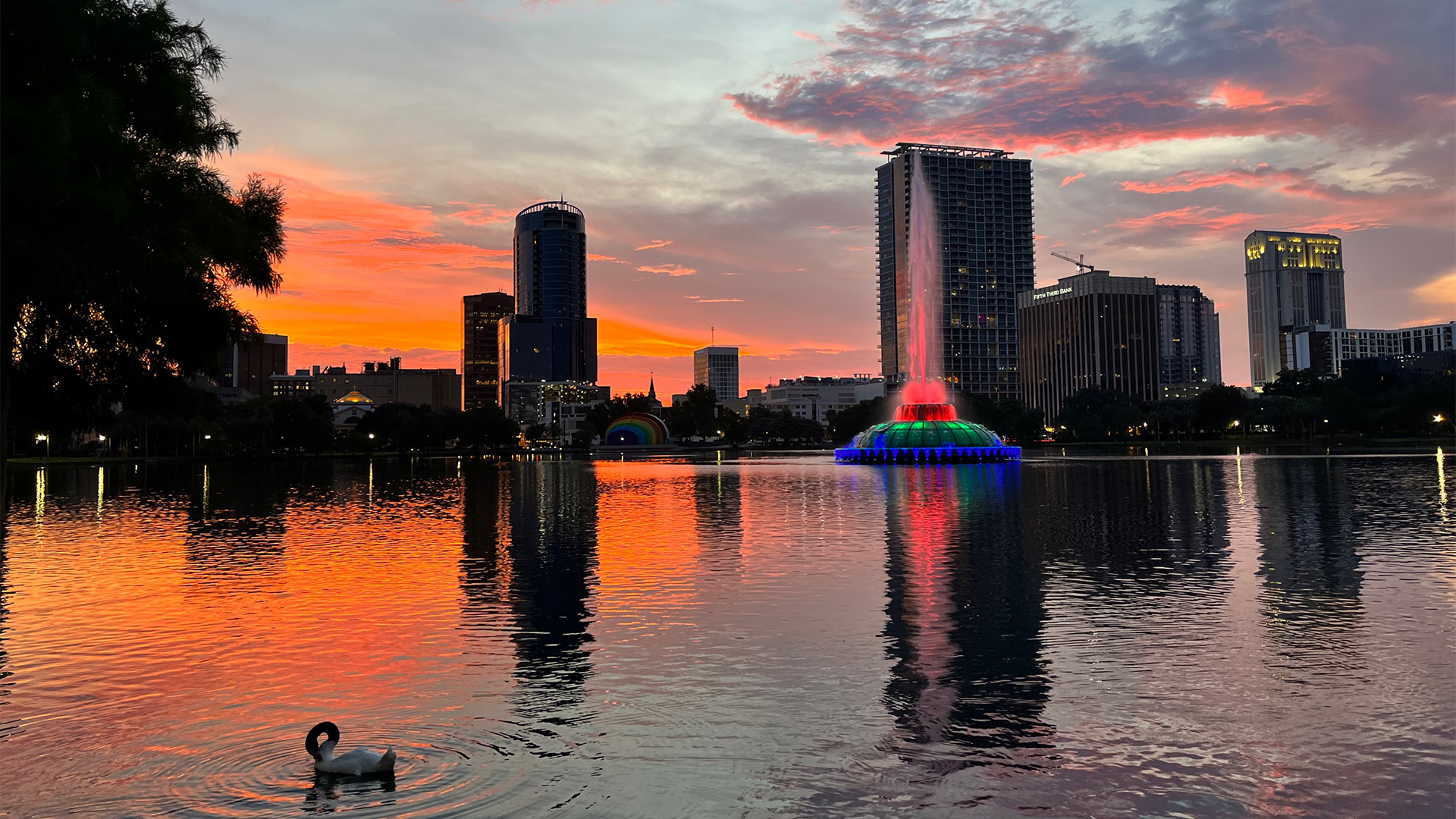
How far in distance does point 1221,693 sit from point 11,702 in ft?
50.2

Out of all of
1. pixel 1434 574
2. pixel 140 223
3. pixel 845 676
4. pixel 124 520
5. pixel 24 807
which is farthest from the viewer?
pixel 124 520

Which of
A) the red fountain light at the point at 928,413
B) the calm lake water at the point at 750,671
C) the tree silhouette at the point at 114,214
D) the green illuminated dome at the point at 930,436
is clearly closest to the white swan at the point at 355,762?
the calm lake water at the point at 750,671

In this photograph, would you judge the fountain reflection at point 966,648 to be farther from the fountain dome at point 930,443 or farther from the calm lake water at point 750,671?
the fountain dome at point 930,443

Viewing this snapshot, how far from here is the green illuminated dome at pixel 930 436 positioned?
102 metres

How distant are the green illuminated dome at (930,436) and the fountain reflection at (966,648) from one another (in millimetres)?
67638

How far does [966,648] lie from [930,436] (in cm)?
8759

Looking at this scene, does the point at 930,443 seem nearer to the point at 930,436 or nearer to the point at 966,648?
the point at 930,436

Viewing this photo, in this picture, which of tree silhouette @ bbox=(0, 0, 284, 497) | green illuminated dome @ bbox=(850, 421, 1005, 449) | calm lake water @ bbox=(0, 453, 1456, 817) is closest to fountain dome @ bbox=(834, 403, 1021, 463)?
green illuminated dome @ bbox=(850, 421, 1005, 449)

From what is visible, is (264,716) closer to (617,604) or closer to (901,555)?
(617,604)

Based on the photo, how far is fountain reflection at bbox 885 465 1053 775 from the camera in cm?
1144

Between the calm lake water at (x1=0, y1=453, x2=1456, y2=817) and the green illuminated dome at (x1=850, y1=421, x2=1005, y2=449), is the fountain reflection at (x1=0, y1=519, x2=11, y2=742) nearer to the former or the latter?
the calm lake water at (x1=0, y1=453, x2=1456, y2=817)

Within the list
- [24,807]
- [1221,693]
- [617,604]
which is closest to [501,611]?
[617,604]

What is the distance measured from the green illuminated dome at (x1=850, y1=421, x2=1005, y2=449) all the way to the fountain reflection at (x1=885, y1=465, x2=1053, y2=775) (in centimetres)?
6764

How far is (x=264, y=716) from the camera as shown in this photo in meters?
12.8
